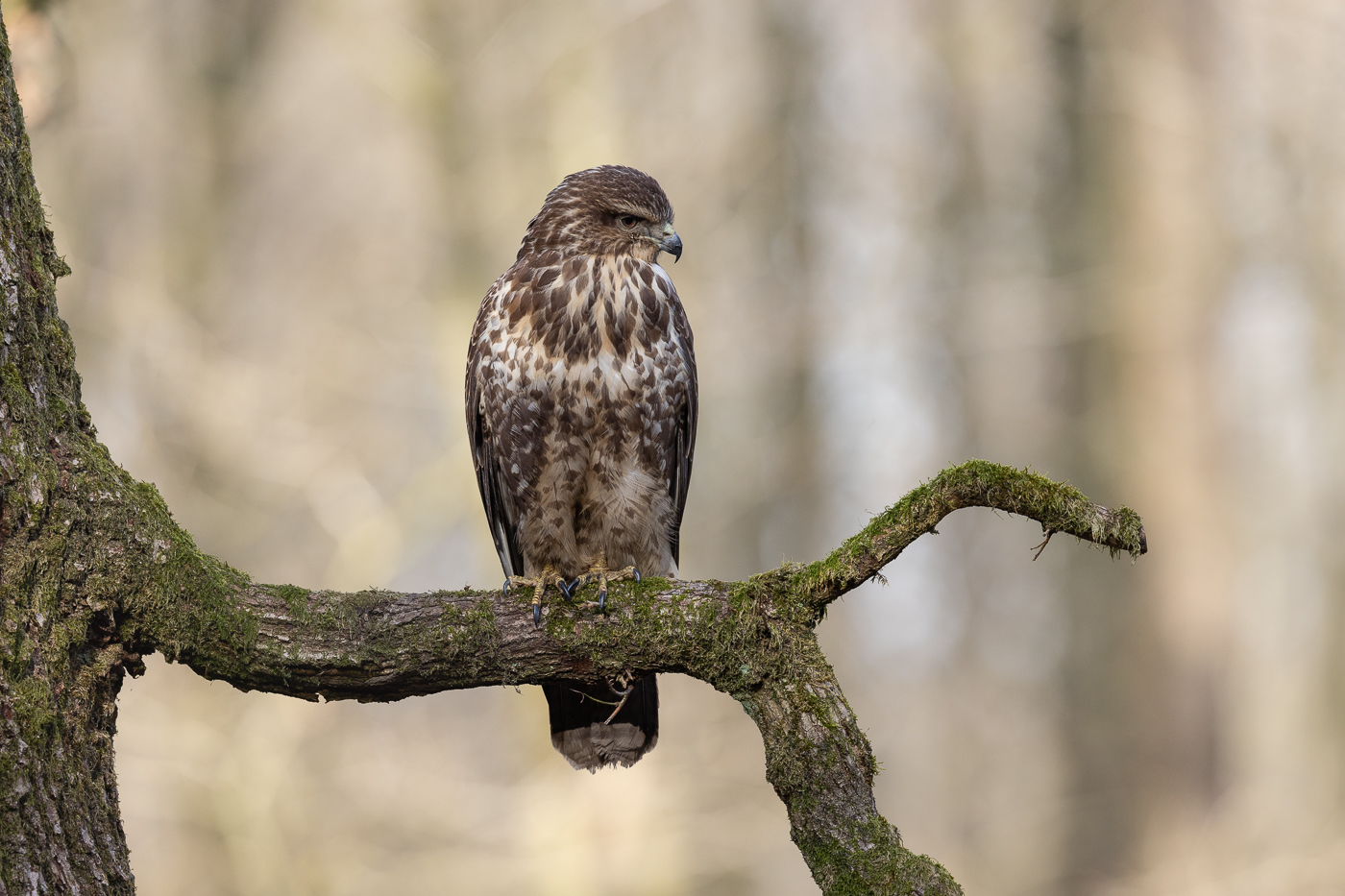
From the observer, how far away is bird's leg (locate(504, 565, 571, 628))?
2.75m

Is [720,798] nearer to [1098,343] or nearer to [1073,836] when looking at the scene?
[1073,836]

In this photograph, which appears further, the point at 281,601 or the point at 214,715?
the point at 214,715

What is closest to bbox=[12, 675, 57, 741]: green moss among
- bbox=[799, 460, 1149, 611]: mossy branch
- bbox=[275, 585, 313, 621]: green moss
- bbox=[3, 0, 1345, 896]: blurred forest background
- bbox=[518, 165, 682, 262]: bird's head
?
bbox=[275, 585, 313, 621]: green moss

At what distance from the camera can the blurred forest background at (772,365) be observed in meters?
6.80

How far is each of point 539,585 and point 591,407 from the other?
73 centimetres

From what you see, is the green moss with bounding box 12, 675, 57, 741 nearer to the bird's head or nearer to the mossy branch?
the mossy branch

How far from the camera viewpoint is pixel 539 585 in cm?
283

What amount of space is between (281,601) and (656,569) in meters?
1.61


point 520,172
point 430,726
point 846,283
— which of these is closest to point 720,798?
point 430,726

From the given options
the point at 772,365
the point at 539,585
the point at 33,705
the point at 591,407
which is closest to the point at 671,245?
the point at 591,407

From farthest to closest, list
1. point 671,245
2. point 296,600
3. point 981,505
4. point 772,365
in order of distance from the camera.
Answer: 1. point 772,365
2. point 671,245
3. point 296,600
4. point 981,505

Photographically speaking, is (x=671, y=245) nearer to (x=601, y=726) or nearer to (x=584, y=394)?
(x=584, y=394)

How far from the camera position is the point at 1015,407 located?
7.22 meters

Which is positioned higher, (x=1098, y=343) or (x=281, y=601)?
(x=1098, y=343)
